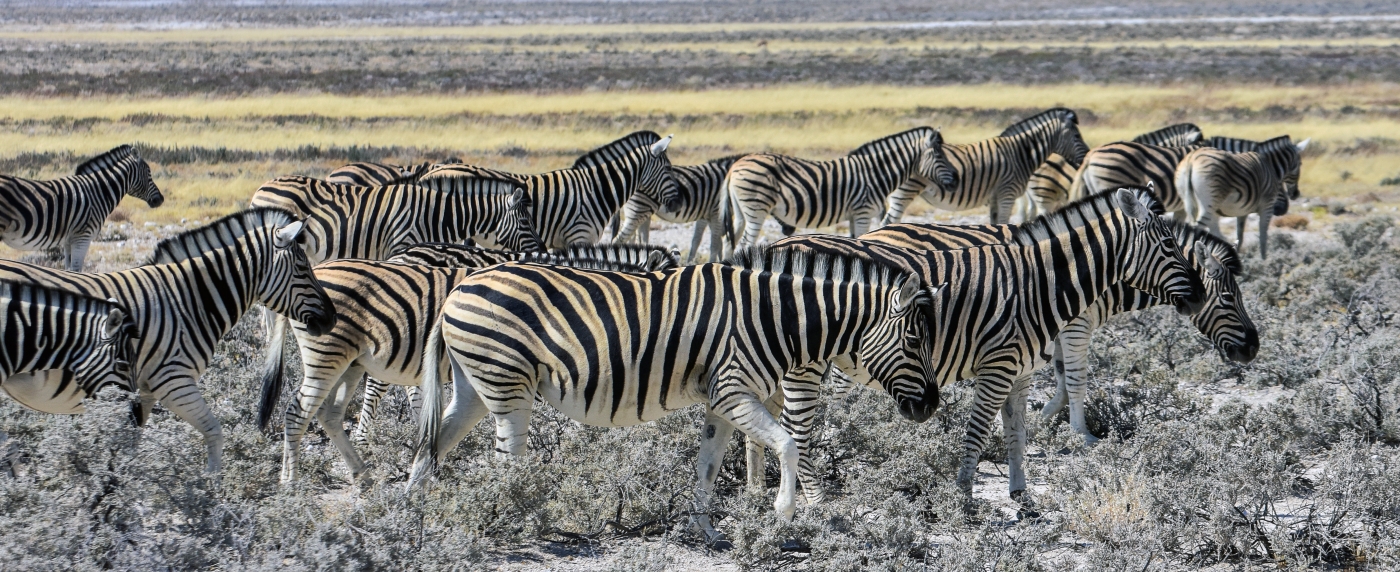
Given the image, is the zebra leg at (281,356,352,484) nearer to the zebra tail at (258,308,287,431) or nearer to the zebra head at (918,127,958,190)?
the zebra tail at (258,308,287,431)

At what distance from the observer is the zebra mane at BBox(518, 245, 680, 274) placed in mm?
7113

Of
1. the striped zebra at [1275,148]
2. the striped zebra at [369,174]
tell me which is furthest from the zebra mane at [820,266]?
the striped zebra at [1275,148]

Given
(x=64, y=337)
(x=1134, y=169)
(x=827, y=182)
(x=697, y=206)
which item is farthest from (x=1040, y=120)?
(x=64, y=337)

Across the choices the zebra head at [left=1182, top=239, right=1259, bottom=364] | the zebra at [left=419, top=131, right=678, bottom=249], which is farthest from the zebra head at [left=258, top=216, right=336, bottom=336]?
the zebra head at [left=1182, top=239, right=1259, bottom=364]

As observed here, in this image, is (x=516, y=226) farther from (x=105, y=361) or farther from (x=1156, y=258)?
(x=1156, y=258)

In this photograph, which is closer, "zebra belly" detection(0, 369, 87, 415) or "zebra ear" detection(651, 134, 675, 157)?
"zebra belly" detection(0, 369, 87, 415)

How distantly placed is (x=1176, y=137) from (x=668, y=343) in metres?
13.0

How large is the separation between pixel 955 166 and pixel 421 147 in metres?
15.7

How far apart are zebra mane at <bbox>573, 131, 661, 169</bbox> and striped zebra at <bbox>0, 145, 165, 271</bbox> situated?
19.2 ft


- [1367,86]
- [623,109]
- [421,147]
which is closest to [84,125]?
[421,147]

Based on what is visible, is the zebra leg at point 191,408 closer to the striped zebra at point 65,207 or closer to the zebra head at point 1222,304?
the zebra head at point 1222,304

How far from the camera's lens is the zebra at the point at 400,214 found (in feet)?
34.9

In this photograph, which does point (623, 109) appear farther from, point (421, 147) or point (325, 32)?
point (325, 32)

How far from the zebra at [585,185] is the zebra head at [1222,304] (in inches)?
249
